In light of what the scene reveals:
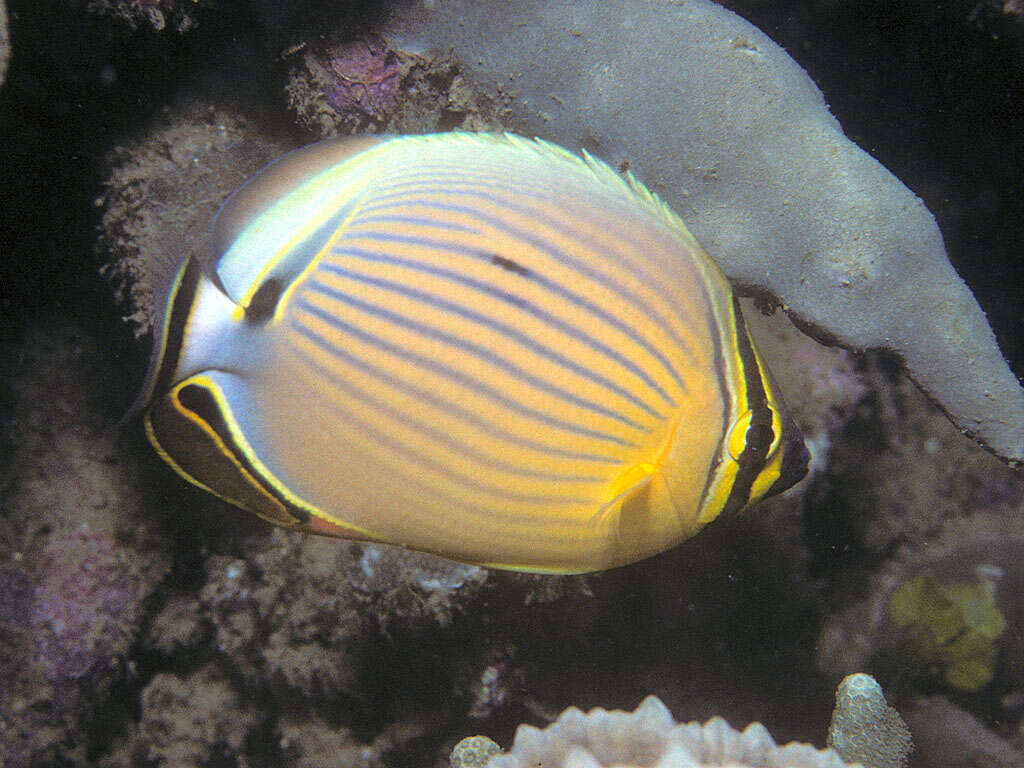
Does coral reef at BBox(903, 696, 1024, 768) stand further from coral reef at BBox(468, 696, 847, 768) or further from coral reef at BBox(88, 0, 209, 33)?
coral reef at BBox(88, 0, 209, 33)

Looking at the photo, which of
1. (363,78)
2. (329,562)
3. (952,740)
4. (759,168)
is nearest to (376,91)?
A: (363,78)

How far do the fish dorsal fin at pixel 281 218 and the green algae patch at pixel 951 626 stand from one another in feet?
10.5

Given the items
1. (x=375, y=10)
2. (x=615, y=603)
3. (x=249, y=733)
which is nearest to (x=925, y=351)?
(x=615, y=603)

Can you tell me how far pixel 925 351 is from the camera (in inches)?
81.7

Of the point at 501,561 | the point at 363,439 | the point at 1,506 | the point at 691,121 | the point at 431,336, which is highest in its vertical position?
the point at 691,121

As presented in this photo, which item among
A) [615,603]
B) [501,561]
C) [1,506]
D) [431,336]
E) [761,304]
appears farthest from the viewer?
[1,506]

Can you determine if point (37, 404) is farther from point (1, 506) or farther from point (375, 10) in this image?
point (375, 10)

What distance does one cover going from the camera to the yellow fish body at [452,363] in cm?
125

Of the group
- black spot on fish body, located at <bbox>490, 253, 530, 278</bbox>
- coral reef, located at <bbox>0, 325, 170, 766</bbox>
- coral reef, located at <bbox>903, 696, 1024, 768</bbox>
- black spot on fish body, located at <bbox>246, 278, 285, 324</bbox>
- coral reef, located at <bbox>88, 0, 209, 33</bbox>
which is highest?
black spot on fish body, located at <bbox>490, 253, 530, 278</bbox>

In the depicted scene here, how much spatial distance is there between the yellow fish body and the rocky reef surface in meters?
1.13

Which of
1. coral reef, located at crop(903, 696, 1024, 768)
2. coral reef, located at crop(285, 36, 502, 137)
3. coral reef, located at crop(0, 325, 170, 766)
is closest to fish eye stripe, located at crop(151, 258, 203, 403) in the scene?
coral reef, located at crop(285, 36, 502, 137)

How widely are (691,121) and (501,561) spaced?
1651mm

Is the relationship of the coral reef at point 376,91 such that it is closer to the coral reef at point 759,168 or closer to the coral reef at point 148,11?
the coral reef at point 759,168

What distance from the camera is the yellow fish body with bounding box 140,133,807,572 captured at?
1247 millimetres
